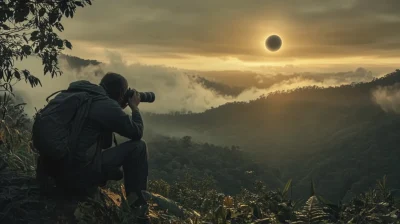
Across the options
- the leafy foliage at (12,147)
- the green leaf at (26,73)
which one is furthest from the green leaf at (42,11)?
the leafy foliage at (12,147)

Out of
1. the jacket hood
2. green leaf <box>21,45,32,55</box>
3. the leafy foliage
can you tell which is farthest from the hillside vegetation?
green leaf <box>21,45,32,55</box>

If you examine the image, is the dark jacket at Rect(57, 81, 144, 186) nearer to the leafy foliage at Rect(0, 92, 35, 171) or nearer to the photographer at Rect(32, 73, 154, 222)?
the photographer at Rect(32, 73, 154, 222)

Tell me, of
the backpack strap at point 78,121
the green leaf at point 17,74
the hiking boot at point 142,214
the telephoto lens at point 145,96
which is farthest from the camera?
the green leaf at point 17,74

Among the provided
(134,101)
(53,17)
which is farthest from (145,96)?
(53,17)

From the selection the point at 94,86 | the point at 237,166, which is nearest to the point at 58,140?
the point at 94,86

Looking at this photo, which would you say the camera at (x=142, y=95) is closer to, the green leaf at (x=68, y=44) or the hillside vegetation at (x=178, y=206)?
the hillside vegetation at (x=178, y=206)

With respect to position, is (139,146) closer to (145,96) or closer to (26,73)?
(145,96)
